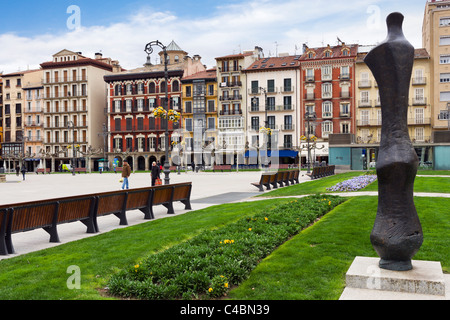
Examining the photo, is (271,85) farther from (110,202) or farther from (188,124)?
(110,202)

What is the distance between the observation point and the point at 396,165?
519 cm

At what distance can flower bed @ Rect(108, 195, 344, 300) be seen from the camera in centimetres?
513

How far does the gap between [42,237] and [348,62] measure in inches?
2214

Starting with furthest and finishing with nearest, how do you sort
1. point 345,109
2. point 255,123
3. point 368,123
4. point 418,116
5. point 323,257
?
point 255,123, point 345,109, point 368,123, point 418,116, point 323,257

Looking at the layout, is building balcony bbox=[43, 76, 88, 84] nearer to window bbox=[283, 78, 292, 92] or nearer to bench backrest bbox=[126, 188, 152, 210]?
window bbox=[283, 78, 292, 92]

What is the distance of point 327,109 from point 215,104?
17002 mm

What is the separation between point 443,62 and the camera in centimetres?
5612

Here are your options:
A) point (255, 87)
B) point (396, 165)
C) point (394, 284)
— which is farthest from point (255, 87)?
point (394, 284)

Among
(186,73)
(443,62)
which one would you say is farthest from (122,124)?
(443,62)

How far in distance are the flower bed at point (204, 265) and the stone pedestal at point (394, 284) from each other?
53.2 inches

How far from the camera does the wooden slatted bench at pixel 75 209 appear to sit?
26.2 feet

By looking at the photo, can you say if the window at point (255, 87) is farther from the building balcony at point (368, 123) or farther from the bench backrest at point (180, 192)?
the bench backrest at point (180, 192)

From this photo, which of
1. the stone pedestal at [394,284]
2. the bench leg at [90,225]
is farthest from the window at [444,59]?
the stone pedestal at [394,284]
